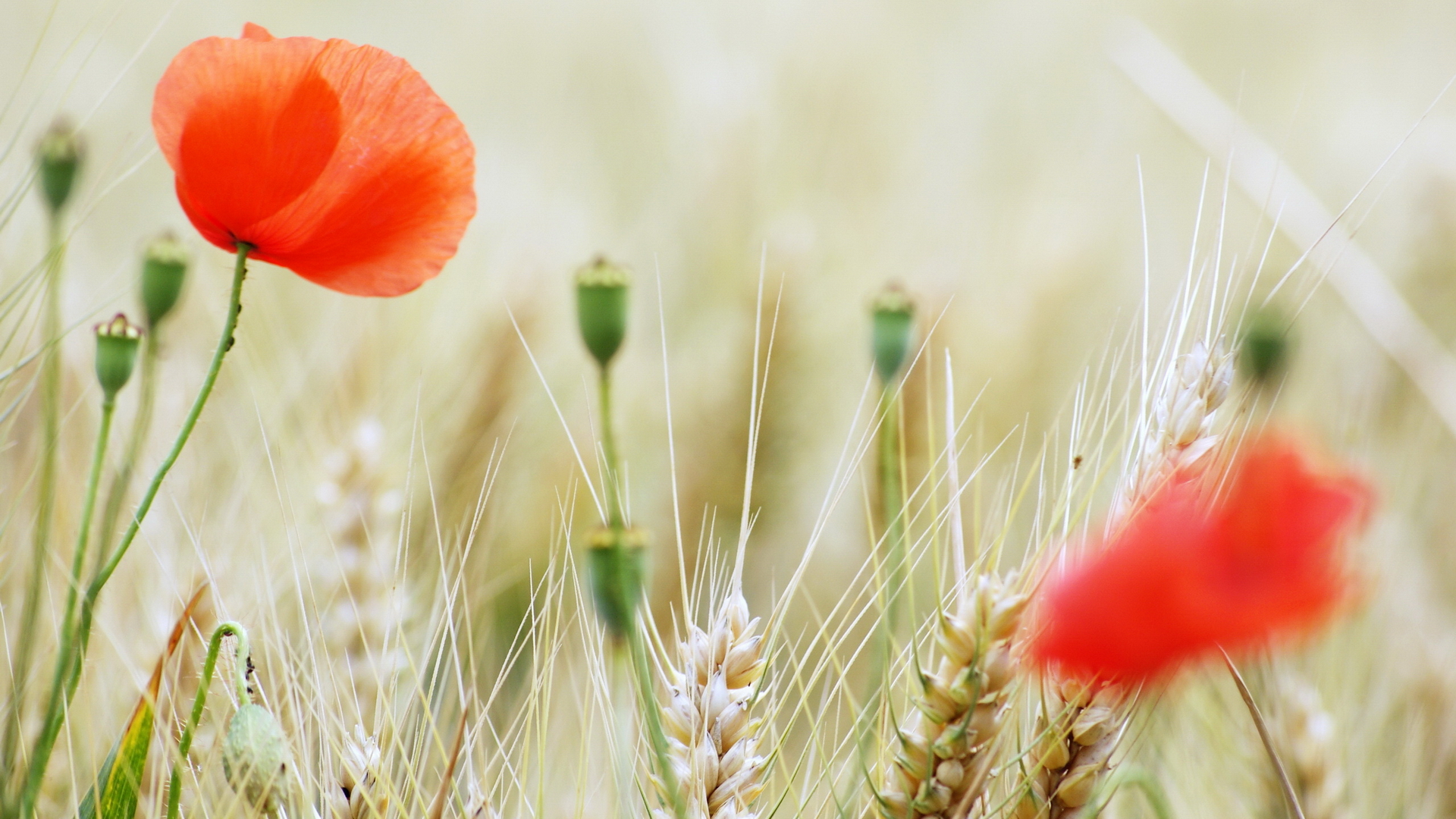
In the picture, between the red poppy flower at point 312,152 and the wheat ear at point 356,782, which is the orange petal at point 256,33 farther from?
the wheat ear at point 356,782

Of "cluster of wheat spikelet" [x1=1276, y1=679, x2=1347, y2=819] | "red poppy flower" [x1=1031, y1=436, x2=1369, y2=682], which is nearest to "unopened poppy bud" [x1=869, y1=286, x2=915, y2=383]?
"red poppy flower" [x1=1031, y1=436, x2=1369, y2=682]

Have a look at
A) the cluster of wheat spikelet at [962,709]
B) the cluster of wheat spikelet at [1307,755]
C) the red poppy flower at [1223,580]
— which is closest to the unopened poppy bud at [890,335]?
the cluster of wheat spikelet at [962,709]

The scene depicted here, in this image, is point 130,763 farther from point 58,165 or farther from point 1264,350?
point 1264,350

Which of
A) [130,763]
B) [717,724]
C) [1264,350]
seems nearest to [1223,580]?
[1264,350]

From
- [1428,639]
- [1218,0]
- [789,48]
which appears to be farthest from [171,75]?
[1218,0]

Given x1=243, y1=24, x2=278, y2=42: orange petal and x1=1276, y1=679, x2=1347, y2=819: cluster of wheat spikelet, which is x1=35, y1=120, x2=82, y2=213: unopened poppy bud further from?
x1=1276, y1=679, x2=1347, y2=819: cluster of wheat spikelet

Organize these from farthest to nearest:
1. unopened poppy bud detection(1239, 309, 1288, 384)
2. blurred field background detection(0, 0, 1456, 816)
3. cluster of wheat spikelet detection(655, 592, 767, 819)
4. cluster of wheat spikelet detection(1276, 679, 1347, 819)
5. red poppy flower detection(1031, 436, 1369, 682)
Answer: blurred field background detection(0, 0, 1456, 816) < cluster of wheat spikelet detection(1276, 679, 1347, 819) < cluster of wheat spikelet detection(655, 592, 767, 819) < unopened poppy bud detection(1239, 309, 1288, 384) < red poppy flower detection(1031, 436, 1369, 682)
